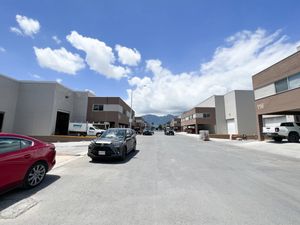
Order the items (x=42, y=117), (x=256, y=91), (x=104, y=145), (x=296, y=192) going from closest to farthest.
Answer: (x=296, y=192) → (x=104, y=145) → (x=256, y=91) → (x=42, y=117)

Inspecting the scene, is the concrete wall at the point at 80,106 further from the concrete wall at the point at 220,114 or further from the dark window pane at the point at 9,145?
the concrete wall at the point at 220,114

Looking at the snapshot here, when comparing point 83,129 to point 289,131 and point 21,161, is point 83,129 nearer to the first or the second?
point 21,161

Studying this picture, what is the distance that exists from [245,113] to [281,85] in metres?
25.2

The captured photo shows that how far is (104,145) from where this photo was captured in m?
8.80

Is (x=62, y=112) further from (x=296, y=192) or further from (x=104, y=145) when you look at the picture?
(x=296, y=192)

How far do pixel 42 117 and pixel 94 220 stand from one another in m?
29.8

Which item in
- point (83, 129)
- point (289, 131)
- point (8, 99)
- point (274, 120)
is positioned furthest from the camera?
point (83, 129)

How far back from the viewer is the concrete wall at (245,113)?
41041 millimetres

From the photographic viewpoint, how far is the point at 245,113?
41688 millimetres

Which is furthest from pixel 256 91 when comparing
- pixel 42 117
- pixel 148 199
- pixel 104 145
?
pixel 42 117

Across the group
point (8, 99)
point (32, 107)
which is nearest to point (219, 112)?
point (32, 107)

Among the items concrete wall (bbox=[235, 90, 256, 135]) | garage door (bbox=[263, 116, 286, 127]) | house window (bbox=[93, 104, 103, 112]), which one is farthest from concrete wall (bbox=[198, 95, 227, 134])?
house window (bbox=[93, 104, 103, 112])

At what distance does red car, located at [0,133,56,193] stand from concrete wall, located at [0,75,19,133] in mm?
26591

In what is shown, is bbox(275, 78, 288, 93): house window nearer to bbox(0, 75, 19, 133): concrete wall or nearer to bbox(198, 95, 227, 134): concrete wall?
bbox(198, 95, 227, 134): concrete wall
